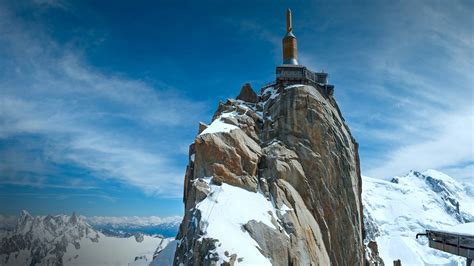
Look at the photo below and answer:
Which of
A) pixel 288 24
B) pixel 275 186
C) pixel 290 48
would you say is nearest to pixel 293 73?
pixel 290 48

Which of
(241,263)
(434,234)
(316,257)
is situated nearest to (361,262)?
(316,257)

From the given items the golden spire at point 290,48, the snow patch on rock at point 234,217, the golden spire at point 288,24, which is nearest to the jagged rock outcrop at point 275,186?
the snow patch on rock at point 234,217

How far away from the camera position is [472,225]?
9.69 m

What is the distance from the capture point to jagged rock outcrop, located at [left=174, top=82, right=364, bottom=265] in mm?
32781

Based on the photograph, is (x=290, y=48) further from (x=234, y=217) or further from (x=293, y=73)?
(x=234, y=217)

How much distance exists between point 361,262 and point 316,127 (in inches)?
856

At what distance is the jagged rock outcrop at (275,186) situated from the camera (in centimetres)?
3278

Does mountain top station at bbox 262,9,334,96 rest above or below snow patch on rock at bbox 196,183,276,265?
above

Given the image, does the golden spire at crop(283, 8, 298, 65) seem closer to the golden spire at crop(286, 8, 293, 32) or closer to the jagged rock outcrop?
the golden spire at crop(286, 8, 293, 32)

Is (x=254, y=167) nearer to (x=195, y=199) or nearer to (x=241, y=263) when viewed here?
(x=195, y=199)

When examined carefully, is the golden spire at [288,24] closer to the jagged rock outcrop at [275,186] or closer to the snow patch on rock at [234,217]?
the jagged rock outcrop at [275,186]

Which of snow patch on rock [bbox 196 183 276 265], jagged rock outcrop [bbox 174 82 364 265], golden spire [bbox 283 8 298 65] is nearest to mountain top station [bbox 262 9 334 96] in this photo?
golden spire [bbox 283 8 298 65]

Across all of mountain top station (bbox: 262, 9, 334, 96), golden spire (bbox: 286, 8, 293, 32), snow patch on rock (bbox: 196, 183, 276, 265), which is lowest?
snow patch on rock (bbox: 196, 183, 276, 265)

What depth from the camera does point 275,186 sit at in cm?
4197
